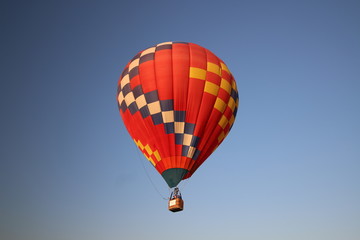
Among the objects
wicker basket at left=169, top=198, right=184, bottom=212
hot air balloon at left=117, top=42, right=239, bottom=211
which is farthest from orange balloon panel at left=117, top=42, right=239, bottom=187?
wicker basket at left=169, top=198, right=184, bottom=212

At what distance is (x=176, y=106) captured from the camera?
15289 millimetres

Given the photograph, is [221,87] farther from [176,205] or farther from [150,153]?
[176,205]

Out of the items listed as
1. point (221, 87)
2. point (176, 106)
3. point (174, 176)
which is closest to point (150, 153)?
point (174, 176)

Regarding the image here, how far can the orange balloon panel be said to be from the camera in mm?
15086

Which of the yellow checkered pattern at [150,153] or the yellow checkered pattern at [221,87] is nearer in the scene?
the yellow checkered pattern at [150,153]

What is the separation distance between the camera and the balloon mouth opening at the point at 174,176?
48.2 ft

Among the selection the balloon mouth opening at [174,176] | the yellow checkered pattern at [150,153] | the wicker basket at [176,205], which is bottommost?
the wicker basket at [176,205]

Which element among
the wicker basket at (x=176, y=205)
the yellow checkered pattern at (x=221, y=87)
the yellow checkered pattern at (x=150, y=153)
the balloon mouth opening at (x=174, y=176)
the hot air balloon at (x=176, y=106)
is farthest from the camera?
the yellow checkered pattern at (x=221, y=87)

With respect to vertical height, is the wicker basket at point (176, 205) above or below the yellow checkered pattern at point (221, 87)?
below

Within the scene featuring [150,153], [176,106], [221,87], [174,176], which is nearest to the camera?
[174,176]

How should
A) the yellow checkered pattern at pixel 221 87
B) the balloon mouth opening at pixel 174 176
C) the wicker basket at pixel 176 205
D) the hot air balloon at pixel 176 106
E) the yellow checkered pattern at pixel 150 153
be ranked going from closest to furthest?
the wicker basket at pixel 176 205, the balloon mouth opening at pixel 174 176, the hot air balloon at pixel 176 106, the yellow checkered pattern at pixel 150 153, the yellow checkered pattern at pixel 221 87

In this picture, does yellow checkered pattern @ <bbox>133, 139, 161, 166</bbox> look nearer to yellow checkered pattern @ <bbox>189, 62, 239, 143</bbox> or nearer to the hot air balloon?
the hot air balloon

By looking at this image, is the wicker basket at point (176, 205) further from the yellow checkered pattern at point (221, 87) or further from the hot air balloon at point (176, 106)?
the yellow checkered pattern at point (221, 87)

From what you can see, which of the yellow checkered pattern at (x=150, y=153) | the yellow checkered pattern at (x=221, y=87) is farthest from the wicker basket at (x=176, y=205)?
the yellow checkered pattern at (x=221, y=87)
